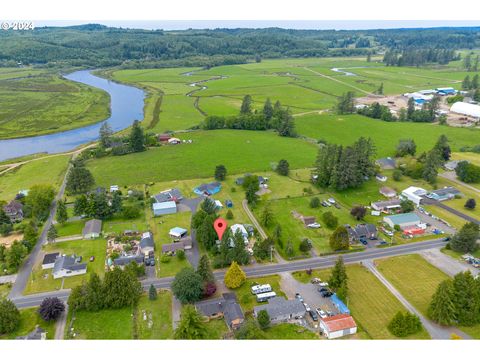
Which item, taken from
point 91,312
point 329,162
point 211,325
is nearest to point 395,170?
point 329,162

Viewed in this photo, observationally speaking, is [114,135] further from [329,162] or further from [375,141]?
[375,141]

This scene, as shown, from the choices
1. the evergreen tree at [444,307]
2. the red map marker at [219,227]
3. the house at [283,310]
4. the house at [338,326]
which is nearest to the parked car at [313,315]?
the house at [283,310]

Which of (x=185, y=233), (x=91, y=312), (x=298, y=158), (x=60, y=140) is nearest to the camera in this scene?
(x=91, y=312)

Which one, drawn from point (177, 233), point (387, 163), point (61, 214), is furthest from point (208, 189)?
point (387, 163)

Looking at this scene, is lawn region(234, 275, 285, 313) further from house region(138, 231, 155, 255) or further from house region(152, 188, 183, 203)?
house region(152, 188, 183, 203)

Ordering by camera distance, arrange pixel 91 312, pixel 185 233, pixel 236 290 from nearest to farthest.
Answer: pixel 91 312 → pixel 236 290 → pixel 185 233

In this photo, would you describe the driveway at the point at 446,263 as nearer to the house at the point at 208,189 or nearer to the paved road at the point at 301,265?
the paved road at the point at 301,265

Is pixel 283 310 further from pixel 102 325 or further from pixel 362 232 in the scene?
pixel 362 232
